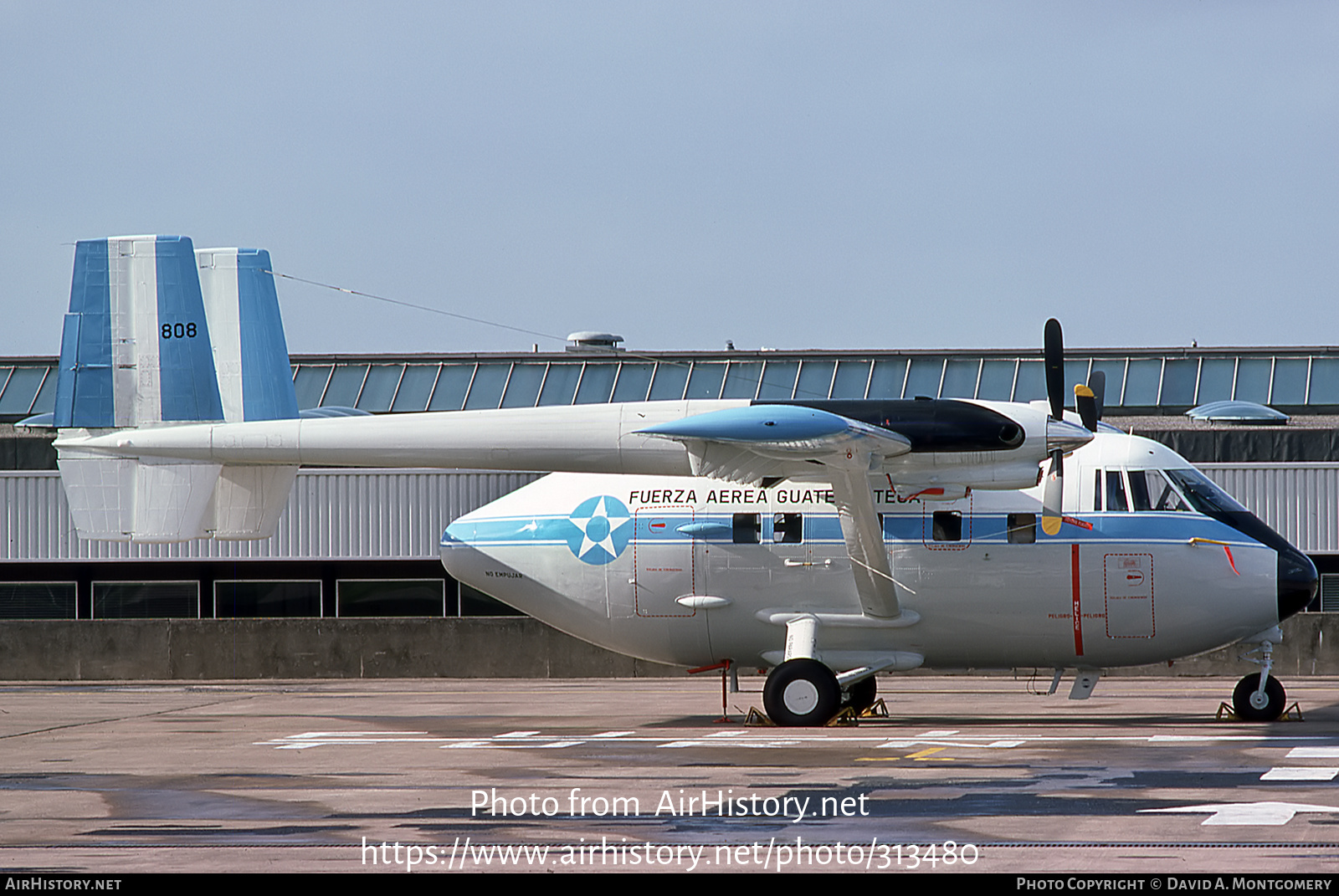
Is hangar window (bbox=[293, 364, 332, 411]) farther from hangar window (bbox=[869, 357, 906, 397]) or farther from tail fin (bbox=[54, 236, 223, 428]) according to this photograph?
tail fin (bbox=[54, 236, 223, 428])

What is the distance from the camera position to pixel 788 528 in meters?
19.5

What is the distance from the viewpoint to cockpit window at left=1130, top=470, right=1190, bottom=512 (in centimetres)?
1895

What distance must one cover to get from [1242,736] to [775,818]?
27.4 feet

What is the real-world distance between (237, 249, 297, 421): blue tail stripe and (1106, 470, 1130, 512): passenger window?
11.6 metres

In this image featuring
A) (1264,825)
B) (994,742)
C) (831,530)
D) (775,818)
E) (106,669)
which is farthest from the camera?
(106,669)

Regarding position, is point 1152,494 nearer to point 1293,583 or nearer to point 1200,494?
point 1200,494

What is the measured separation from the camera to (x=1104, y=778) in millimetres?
13188

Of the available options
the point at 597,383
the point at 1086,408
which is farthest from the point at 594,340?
the point at 1086,408

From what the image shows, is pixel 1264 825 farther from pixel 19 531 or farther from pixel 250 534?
pixel 19 531

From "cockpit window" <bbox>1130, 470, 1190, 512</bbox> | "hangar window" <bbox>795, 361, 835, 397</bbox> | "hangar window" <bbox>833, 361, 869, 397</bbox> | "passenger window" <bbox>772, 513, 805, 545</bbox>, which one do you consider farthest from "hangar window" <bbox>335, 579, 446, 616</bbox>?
"cockpit window" <bbox>1130, 470, 1190, 512</bbox>

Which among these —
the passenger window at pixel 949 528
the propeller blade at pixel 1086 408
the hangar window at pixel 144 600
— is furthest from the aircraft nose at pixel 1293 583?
the hangar window at pixel 144 600

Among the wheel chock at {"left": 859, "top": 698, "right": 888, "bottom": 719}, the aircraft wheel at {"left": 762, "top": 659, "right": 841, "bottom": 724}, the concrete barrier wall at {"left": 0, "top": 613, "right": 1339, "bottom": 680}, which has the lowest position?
the concrete barrier wall at {"left": 0, "top": 613, "right": 1339, "bottom": 680}

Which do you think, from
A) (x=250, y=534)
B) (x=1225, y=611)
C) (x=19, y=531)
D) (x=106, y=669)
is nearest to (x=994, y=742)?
(x=1225, y=611)

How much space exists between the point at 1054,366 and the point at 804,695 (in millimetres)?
5287
